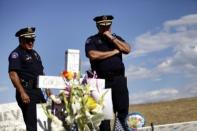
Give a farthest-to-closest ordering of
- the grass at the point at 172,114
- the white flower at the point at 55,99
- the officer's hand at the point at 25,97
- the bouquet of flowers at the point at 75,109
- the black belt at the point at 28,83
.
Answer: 1. the grass at the point at 172,114
2. the black belt at the point at 28,83
3. the officer's hand at the point at 25,97
4. the white flower at the point at 55,99
5. the bouquet of flowers at the point at 75,109

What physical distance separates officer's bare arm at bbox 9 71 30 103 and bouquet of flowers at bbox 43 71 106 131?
1.40 meters

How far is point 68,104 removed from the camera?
16.3 feet

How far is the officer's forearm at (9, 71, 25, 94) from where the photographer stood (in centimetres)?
643

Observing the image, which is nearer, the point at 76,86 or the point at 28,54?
the point at 76,86

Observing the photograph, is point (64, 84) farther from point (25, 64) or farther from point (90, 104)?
point (25, 64)

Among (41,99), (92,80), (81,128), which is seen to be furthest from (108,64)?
(81,128)

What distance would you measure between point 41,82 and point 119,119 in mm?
1709

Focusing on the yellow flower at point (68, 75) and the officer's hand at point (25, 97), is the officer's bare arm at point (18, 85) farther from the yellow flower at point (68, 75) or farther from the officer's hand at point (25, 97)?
the yellow flower at point (68, 75)

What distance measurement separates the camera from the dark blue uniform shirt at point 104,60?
6664 millimetres

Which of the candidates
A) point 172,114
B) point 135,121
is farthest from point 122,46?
point 172,114

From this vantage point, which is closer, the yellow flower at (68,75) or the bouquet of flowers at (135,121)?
the yellow flower at (68,75)

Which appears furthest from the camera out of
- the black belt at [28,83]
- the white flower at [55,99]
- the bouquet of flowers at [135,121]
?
the bouquet of flowers at [135,121]

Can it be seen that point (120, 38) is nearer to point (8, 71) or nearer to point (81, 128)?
point (8, 71)

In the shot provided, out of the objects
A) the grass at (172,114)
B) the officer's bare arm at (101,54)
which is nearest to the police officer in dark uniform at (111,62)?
the officer's bare arm at (101,54)
